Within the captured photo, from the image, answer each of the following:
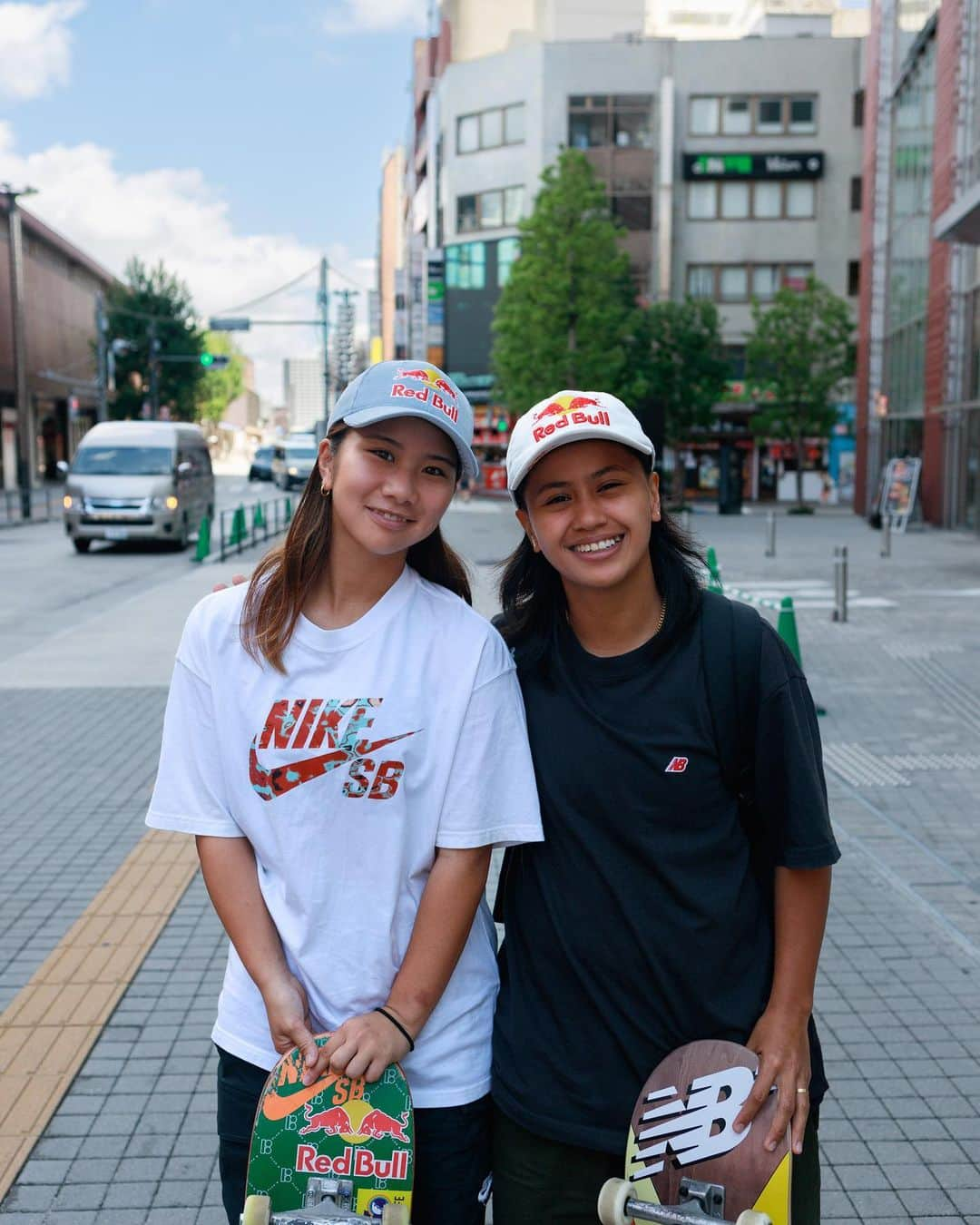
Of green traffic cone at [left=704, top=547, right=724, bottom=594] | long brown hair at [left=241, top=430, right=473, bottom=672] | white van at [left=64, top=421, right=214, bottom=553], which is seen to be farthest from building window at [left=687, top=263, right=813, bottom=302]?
long brown hair at [left=241, top=430, right=473, bottom=672]

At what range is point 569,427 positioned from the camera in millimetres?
2082

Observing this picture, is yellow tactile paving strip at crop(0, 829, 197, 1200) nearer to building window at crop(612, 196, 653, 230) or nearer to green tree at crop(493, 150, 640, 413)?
green tree at crop(493, 150, 640, 413)

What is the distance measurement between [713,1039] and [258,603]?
962mm

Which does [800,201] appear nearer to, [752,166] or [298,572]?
[752,166]

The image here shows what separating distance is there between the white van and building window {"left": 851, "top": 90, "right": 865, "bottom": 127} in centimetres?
3550

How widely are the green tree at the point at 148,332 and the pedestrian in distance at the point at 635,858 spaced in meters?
69.2

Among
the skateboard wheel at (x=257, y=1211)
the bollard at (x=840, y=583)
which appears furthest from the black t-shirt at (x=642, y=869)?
the bollard at (x=840, y=583)

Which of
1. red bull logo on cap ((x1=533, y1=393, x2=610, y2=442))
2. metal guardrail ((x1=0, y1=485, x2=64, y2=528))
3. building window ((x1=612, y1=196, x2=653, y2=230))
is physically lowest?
metal guardrail ((x1=0, y1=485, x2=64, y2=528))

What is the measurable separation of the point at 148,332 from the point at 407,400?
69.6 meters

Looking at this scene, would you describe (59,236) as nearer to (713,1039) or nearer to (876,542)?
(876,542)

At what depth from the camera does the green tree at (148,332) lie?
68.8m

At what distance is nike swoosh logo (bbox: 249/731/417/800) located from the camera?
202 centimetres

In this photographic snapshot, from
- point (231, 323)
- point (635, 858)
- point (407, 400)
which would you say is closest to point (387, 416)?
point (407, 400)

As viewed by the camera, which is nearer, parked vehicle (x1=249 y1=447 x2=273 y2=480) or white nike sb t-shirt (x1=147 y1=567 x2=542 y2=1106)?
white nike sb t-shirt (x1=147 y1=567 x2=542 y2=1106)
